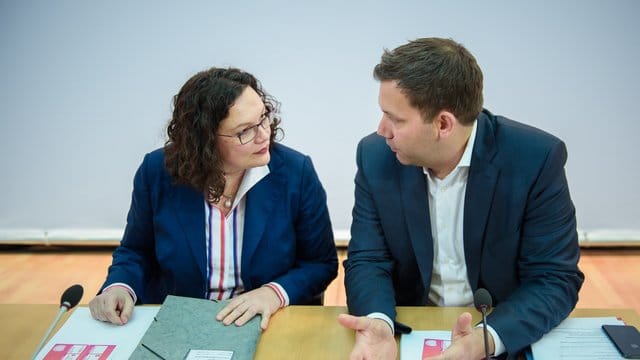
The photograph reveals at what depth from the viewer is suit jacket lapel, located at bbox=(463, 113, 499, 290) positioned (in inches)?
74.9

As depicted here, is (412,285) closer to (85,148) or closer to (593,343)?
(593,343)

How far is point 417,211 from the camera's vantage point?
6.49 feet

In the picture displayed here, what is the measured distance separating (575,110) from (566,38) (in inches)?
14.0

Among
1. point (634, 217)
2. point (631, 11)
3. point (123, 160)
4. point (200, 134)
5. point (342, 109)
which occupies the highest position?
point (631, 11)

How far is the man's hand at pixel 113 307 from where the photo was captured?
187 centimetres

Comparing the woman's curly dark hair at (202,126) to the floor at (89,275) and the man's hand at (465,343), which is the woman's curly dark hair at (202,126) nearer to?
the man's hand at (465,343)

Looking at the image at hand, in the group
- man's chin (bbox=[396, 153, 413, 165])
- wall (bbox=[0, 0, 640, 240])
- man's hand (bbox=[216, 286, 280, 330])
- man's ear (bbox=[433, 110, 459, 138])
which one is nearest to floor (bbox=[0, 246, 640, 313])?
wall (bbox=[0, 0, 640, 240])

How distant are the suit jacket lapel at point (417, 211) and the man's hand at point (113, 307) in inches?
31.6

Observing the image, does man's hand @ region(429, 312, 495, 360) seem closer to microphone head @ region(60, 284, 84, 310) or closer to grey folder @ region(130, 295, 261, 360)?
grey folder @ region(130, 295, 261, 360)

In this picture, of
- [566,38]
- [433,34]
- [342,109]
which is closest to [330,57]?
[342,109]

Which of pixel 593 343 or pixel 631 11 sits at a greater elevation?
pixel 631 11

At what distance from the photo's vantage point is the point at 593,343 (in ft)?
5.58

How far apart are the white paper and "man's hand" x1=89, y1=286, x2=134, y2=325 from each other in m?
0.74

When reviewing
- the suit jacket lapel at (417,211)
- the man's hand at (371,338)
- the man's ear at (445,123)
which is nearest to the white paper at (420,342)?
the man's hand at (371,338)
